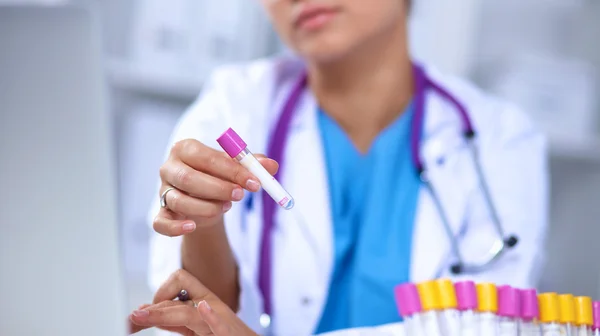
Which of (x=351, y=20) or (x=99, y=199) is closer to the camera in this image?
Answer: (x=99, y=199)

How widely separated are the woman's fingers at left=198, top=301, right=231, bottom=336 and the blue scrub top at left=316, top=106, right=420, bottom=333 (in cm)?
30

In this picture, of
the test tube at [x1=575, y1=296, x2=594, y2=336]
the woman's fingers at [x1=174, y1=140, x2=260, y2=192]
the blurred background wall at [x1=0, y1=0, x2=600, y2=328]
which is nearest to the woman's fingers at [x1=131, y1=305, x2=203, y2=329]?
the woman's fingers at [x1=174, y1=140, x2=260, y2=192]

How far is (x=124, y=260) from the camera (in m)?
0.32

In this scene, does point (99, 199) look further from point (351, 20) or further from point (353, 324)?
point (351, 20)

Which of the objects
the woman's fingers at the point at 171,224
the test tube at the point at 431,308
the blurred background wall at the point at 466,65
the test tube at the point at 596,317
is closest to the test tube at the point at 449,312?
the test tube at the point at 431,308

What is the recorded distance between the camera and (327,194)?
837 millimetres

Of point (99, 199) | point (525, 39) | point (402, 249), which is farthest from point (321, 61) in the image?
point (525, 39)

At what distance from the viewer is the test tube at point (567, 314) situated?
51 cm

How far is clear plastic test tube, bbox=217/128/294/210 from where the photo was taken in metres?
0.45

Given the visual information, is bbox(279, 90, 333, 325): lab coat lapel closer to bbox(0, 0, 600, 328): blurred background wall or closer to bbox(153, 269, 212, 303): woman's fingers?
bbox(153, 269, 212, 303): woman's fingers

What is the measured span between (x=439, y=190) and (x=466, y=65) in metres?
0.99

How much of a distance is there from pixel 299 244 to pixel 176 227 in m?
0.37

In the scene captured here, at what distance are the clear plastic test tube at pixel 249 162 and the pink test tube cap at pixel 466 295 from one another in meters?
0.18

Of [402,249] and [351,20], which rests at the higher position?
[351,20]
